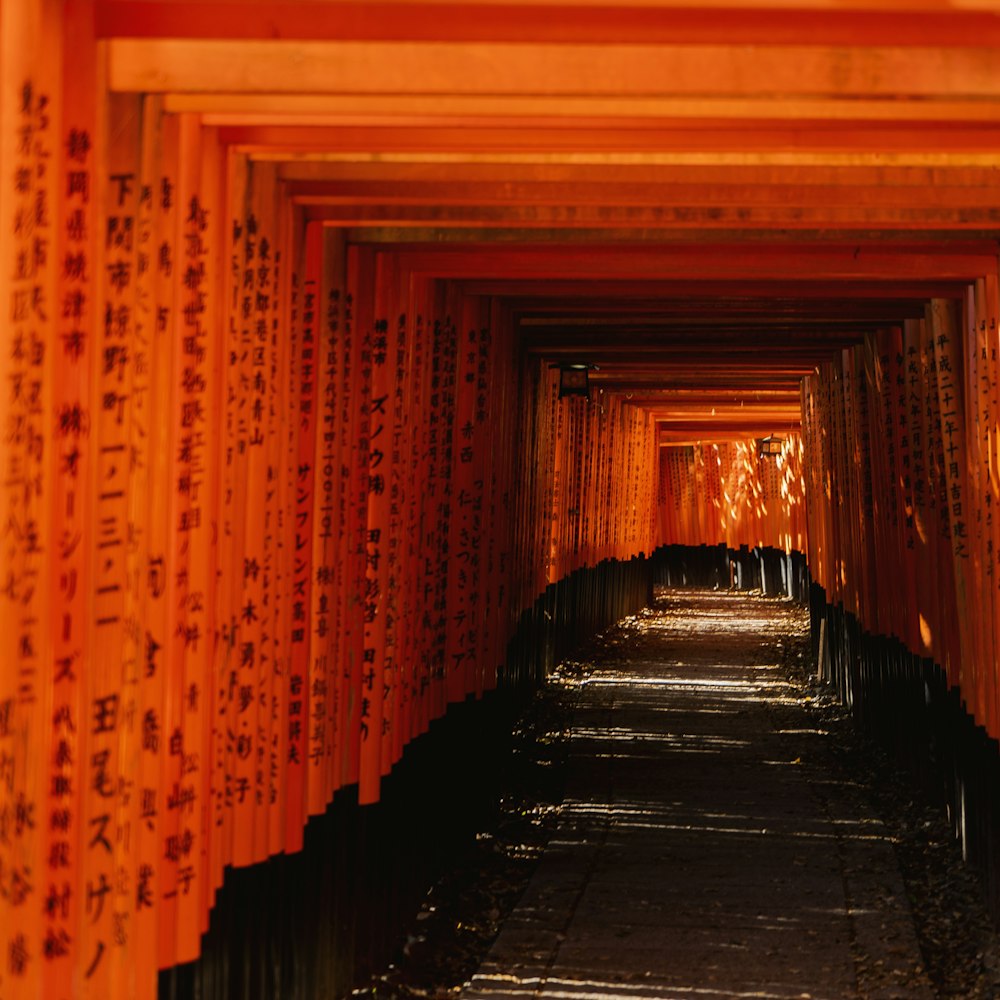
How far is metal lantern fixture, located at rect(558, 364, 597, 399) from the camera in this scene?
12547 millimetres

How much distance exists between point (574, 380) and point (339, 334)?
24.2 ft

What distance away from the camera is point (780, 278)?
7473 mm

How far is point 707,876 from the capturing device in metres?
8.14

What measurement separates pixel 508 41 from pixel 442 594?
4.56 meters

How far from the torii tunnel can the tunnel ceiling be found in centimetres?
1

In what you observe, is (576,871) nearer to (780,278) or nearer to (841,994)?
(841,994)

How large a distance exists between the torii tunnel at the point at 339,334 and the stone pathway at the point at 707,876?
83cm

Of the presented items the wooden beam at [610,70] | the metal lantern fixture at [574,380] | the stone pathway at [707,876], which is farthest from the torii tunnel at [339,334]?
the metal lantern fixture at [574,380]

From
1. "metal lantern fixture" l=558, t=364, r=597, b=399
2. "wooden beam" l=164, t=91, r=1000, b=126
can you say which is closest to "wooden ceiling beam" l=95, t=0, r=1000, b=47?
"wooden beam" l=164, t=91, r=1000, b=126

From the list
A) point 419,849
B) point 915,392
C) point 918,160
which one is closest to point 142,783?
point 918,160

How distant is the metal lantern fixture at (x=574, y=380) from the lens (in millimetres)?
12547

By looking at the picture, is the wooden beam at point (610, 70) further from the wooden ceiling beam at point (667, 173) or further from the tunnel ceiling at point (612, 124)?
the wooden ceiling beam at point (667, 173)

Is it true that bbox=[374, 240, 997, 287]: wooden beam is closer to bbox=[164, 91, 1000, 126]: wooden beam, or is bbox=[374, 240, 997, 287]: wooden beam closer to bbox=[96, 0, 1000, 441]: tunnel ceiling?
bbox=[96, 0, 1000, 441]: tunnel ceiling

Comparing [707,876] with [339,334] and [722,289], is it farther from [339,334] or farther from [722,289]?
[339,334]
